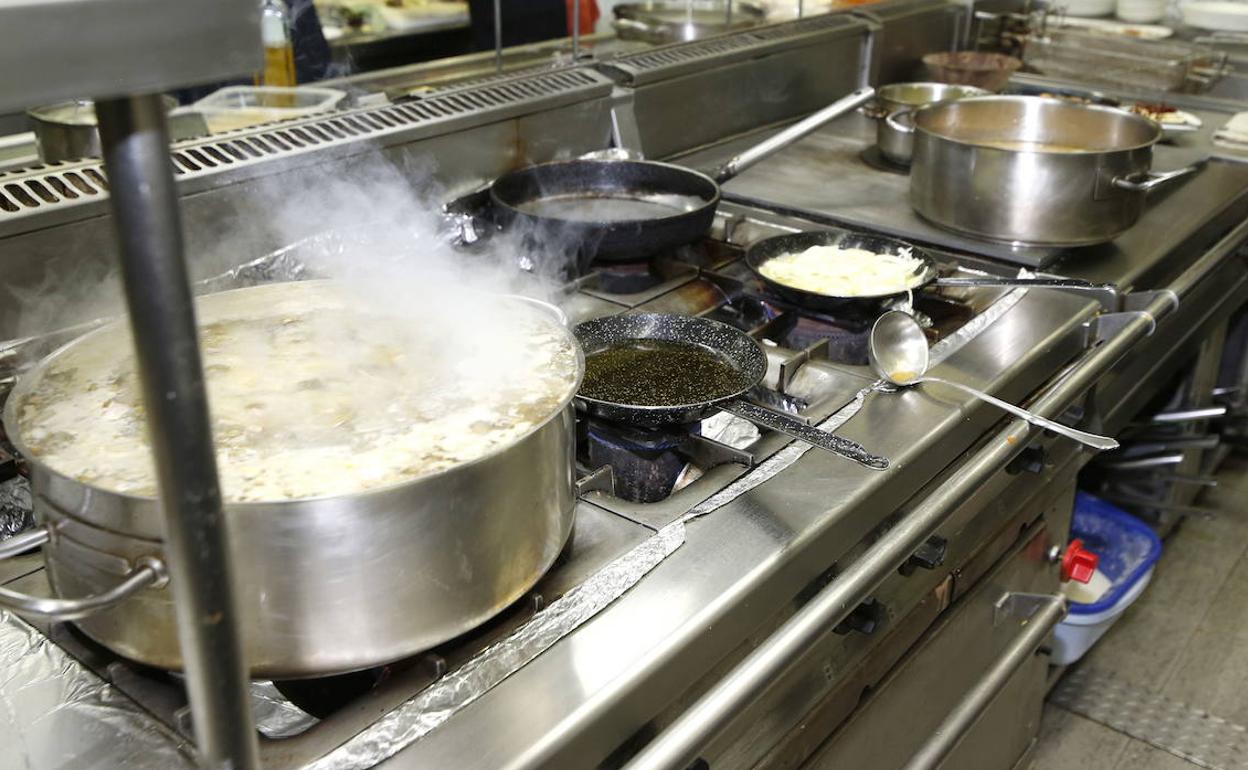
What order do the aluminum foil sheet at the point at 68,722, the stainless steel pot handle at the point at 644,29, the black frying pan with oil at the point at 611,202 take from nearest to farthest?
the aluminum foil sheet at the point at 68,722 → the black frying pan with oil at the point at 611,202 → the stainless steel pot handle at the point at 644,29

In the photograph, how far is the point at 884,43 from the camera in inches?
116

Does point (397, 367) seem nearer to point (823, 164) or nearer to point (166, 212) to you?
point (166, 212)

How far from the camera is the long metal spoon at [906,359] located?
141cm

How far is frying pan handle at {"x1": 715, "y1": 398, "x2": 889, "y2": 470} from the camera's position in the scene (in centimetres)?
121

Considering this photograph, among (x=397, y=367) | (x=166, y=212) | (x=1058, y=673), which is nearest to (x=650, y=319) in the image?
(x=397, y=367)

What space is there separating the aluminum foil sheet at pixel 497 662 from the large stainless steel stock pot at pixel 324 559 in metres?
0.06

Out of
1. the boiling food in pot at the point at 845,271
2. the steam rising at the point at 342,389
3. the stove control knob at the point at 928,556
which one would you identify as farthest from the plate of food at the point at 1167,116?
the steam rising at the point at 342,389

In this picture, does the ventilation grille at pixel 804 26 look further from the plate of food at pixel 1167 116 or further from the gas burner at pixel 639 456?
the gas burner at pixel 639 456

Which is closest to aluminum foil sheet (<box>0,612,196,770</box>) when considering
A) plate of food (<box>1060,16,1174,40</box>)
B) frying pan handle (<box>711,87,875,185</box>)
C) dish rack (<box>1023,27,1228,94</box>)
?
frying pan handle (<box>711,87,875,185</box>)

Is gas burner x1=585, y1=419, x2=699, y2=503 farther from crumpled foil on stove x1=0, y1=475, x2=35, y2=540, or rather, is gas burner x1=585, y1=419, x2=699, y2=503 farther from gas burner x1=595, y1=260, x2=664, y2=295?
crumpled foil on stove x1=0, y1=475, x2=35, y2=540

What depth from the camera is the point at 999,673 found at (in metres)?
1.66

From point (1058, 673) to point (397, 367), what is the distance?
185 cm

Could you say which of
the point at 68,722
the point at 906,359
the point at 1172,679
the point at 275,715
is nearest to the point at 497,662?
the point at 275,715

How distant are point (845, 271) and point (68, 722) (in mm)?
1244
